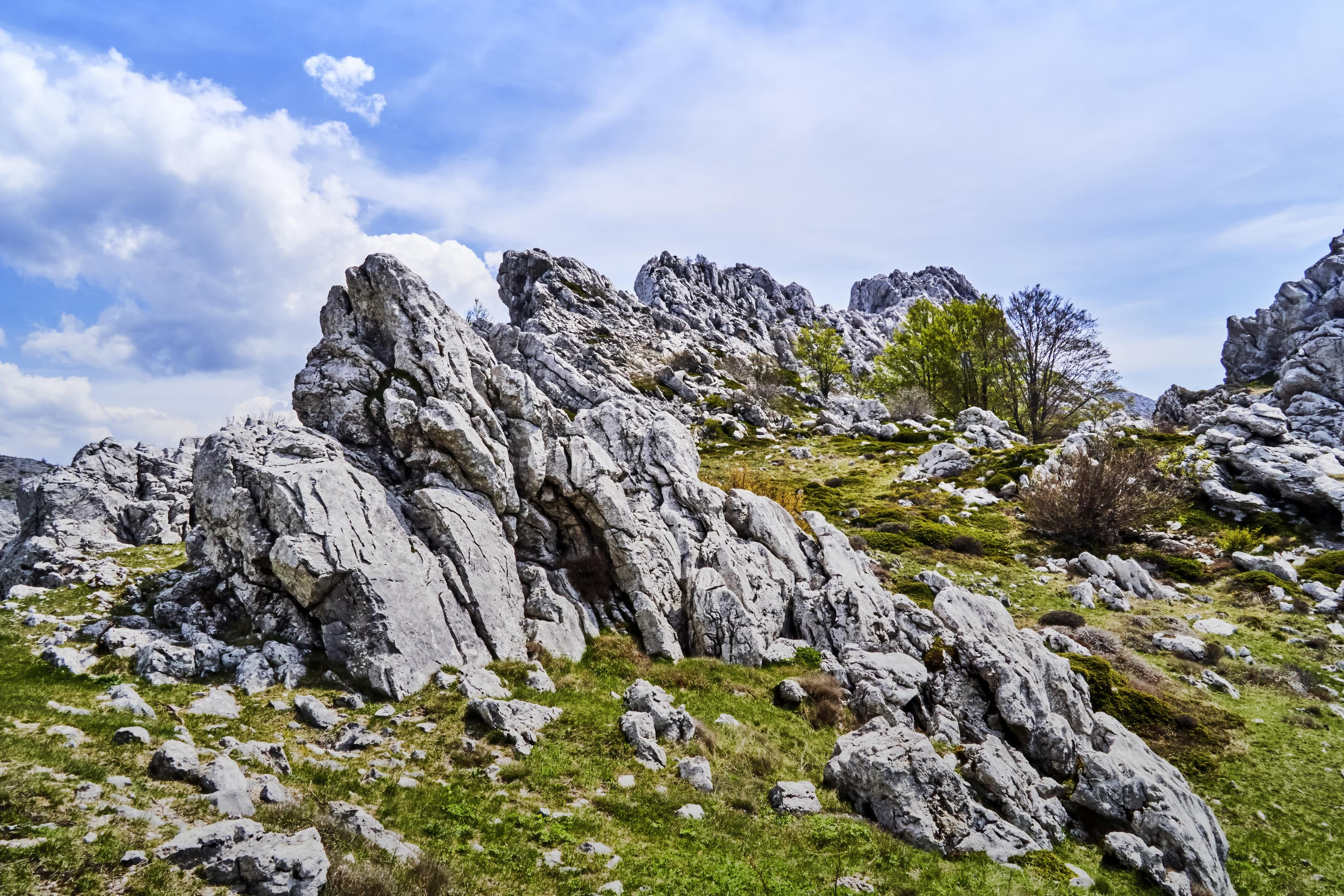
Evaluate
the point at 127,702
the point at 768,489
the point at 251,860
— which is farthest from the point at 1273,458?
the point at 127,702

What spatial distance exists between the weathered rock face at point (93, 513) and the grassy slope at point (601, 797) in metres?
2.68

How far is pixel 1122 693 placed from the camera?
2317 cm

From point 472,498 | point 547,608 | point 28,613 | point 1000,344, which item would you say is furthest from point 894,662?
point 1000,344

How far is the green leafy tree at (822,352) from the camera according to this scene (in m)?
105

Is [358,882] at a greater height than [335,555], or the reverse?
[335,555]

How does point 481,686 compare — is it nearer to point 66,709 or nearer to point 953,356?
point 66,709

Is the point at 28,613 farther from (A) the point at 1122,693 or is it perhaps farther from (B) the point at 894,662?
(A) the point at 1122,693

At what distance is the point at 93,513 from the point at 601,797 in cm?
3270

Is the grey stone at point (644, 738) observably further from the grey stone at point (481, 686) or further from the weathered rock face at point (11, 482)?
the weathered rock face at point (11, 482)

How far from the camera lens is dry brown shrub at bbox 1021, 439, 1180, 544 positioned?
41969 millimetres

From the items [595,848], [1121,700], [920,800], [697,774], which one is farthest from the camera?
[1121,700]

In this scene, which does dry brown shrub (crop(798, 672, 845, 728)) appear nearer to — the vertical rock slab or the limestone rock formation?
the limestone rock formation

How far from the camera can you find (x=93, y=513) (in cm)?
2984

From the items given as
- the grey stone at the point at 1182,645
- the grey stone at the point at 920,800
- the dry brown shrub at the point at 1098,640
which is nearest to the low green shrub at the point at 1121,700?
the dry brown shrub at the point at 1098,640
